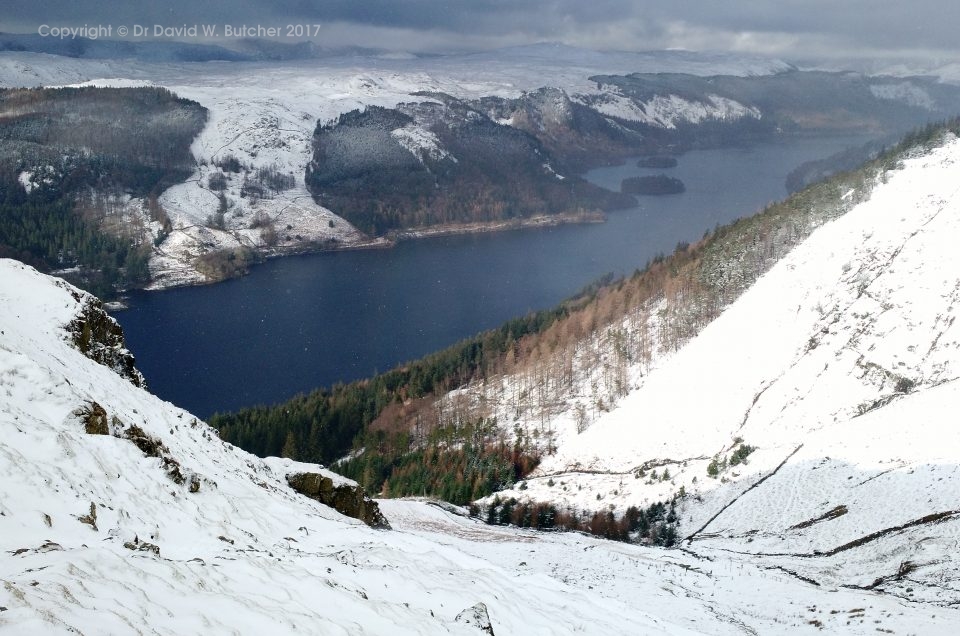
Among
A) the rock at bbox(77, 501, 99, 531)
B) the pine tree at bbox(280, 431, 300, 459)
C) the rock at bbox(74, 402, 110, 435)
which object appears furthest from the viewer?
the pine tree at bbox(280, 431, 300, 459)

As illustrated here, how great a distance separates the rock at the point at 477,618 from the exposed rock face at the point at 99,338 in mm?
22413

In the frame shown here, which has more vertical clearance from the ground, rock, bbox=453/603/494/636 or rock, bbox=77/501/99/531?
rock, bbox=77/501/99/531

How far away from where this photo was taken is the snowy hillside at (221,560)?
38.0 feet

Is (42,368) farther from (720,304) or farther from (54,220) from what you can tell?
(54,220)

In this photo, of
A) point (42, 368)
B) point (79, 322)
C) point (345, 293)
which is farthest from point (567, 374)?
point (345, 293)

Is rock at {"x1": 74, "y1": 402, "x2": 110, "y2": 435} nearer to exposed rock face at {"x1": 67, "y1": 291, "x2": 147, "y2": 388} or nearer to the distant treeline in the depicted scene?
exposed rock face at {"x1": 67, "y1": 291, "x2": 147, "y2": 388}

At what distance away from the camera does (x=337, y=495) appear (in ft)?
104

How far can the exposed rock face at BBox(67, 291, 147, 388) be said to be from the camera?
2909 centimetres

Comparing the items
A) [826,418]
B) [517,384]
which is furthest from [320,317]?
[826,418]

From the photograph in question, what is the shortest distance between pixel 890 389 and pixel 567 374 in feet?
142

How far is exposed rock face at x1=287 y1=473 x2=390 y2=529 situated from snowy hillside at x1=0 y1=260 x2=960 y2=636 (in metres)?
1.11

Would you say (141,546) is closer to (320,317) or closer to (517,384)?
(517,384)

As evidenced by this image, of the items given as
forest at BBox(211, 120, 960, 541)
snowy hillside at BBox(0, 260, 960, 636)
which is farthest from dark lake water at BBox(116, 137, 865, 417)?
snowy hillside at BBox(0, 260, 960, 636)

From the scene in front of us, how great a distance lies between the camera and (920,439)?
42.1 meters
